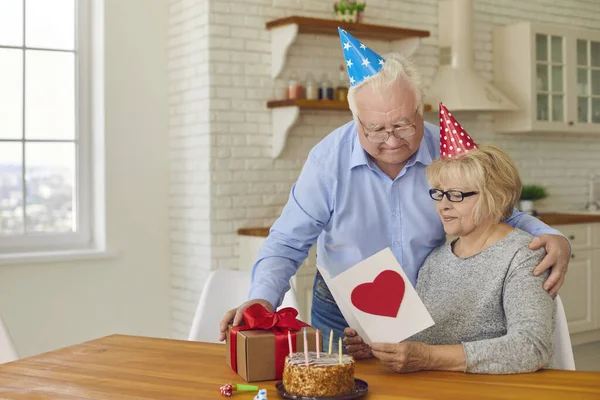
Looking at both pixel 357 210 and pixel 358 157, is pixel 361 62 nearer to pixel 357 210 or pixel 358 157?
pixel 358 157

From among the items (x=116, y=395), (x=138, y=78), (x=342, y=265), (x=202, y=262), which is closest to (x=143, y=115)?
(x=138, y=78)

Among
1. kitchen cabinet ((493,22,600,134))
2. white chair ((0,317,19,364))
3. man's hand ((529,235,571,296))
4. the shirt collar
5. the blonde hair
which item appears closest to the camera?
man's hand ((529,235,571,296))

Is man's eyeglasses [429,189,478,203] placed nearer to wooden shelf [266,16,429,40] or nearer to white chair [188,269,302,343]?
white chair [188,269,302,343]

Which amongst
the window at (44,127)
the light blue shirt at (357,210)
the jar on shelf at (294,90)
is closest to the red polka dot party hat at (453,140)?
the light blue shirt at (357,210)

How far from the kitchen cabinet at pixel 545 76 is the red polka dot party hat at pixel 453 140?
12.7 ft

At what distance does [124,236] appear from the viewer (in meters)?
4.71

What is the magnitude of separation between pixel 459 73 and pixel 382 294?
3862 millimetres

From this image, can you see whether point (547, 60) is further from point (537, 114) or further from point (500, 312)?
point (500, 312)

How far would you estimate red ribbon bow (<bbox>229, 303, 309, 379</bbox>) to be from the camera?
183cm

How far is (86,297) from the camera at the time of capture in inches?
181

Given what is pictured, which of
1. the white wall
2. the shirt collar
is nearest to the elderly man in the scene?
the shirt collar

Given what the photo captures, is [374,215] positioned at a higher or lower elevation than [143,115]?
lower

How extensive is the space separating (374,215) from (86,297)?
2.66m

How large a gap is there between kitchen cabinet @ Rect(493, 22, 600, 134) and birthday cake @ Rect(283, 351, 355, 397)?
174 inches
